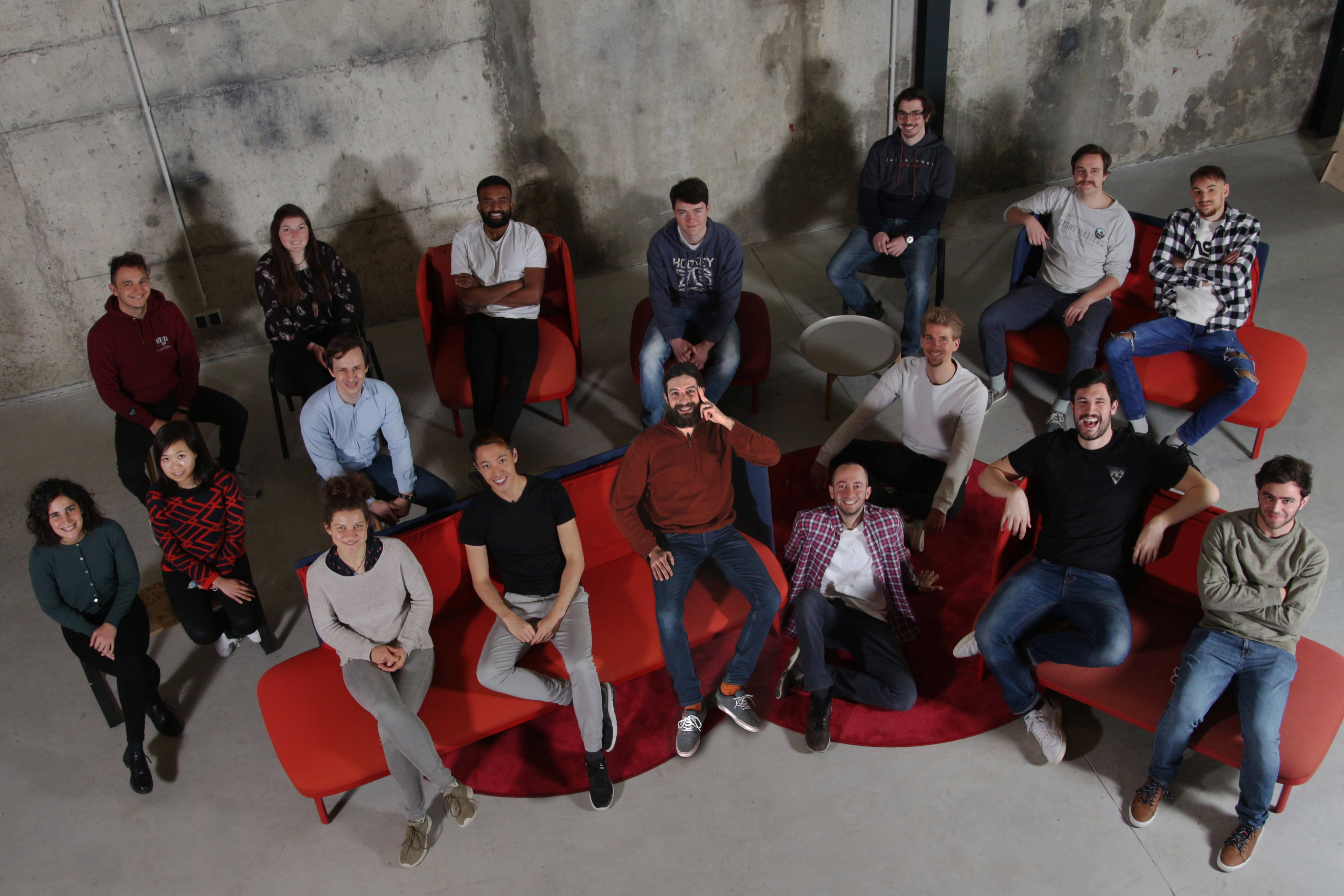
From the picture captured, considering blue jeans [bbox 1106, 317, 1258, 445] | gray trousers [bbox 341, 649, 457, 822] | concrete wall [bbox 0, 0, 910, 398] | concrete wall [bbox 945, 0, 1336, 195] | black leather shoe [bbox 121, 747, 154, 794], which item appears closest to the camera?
gray trousers [bbox 341, 649, 457, 822]

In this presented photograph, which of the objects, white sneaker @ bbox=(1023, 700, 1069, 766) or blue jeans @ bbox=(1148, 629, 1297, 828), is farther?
white sneaker @ bbox=(1023, 700, 1069, 766)

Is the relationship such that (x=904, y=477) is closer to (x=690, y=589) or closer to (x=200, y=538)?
(x=690, y=589)

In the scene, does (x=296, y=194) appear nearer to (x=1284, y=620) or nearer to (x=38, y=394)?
(x=38, y=394)

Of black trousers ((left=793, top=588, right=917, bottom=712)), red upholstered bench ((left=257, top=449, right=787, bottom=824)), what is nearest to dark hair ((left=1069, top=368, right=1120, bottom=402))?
black trousers ((left=793, top=588, right=917, bottom=712))

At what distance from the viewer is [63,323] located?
629 centimetres

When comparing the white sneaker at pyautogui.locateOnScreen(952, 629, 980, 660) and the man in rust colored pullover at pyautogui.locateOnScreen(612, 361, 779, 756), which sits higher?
the man in rust colored pullover at pyautogui.locateOnScreen(612, 361, 779, 756)

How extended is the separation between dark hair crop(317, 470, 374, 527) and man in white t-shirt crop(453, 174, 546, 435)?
155cm

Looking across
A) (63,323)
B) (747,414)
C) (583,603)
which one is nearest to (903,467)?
(747,414)

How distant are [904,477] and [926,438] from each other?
0.67ft

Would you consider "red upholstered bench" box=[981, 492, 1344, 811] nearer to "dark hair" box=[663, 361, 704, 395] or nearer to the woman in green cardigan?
"dark hair" box=[663, 361, 704, 395]

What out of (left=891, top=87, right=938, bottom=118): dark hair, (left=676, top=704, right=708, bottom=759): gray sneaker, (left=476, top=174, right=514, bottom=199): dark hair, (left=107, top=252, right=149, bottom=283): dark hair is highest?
(left=891, top=87, right=938, bottom=118): dark hair

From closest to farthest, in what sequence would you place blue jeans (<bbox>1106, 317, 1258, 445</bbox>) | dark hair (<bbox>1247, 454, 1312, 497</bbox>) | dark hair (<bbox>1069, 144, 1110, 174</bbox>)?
dark hair (<bbox>1247, 454, 1312, 497</bbox>)
blue jeans (<bbox>1106, 317, 1258, 445</bbox>)
dark hair (<bbox>1069, 144, 1110, 174</bbox>)

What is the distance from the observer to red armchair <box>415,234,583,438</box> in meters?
5.45

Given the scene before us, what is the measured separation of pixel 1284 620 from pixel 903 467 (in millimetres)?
1705
